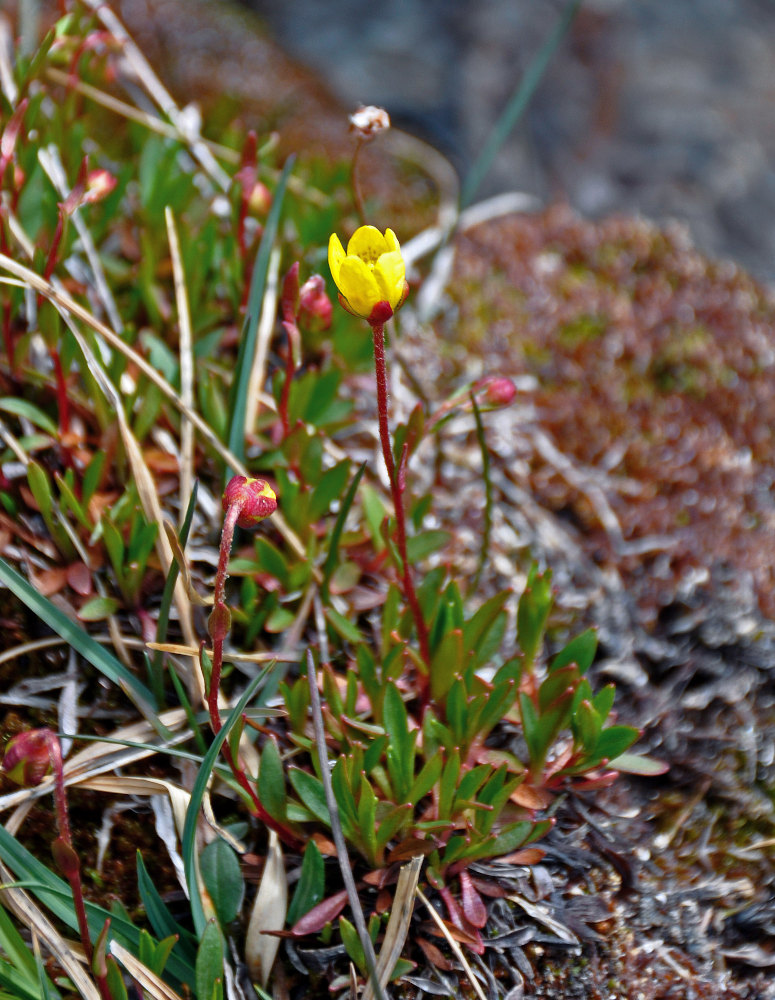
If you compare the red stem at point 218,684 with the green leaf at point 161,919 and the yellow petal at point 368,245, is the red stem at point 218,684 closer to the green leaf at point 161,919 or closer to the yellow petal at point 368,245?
the green leaf at point 161,919

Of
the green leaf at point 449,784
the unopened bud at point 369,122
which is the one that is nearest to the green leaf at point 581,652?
the green leaf at point 449,784

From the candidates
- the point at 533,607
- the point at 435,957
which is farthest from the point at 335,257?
the point at 435,957

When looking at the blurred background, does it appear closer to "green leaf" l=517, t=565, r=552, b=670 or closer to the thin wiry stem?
"green leaf" l=517, t=565, r=552, b=670

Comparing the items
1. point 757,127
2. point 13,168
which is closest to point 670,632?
point 13,168

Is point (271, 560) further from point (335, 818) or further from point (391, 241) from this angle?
point (391, 241)

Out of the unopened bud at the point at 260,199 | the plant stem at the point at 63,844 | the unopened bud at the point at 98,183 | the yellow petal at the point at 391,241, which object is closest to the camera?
the plant stem at the point at 63,844
